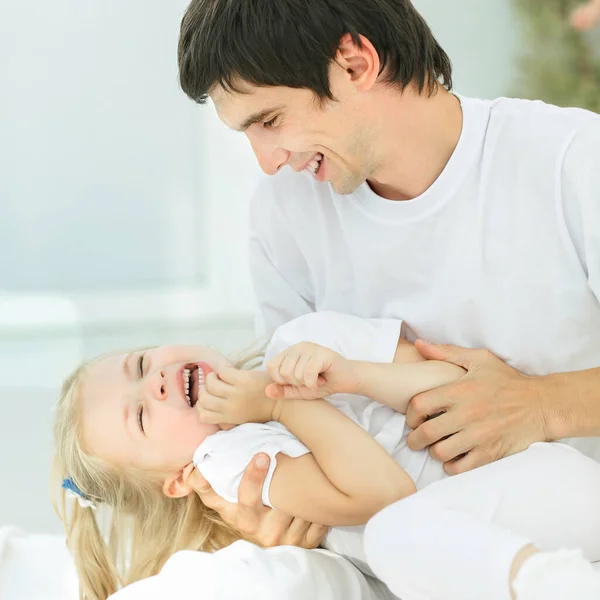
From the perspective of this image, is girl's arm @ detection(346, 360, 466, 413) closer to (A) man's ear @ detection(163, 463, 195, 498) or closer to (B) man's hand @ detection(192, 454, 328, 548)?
(B) man's hand @ detection(192, 454, 328, 548)

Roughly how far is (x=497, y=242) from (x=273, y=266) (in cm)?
56

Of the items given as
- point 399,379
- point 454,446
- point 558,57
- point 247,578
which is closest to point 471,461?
point 454,446

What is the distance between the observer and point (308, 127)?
1594 mm

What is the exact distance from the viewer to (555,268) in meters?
1.61

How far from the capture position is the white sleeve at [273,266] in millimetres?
1922

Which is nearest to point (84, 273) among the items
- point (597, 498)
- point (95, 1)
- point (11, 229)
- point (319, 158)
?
point (11, 229)

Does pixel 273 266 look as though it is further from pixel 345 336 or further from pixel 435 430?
pixel 435 430

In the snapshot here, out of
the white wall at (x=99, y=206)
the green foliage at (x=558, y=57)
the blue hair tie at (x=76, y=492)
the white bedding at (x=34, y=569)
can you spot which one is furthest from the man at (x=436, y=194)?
the green foliage at (x=558, y=57)

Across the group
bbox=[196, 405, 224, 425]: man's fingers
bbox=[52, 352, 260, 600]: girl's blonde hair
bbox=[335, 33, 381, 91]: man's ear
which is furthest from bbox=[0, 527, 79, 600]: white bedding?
bbox=[335, 33, 381, 91]: man's ear

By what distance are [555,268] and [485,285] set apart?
5.2 inches

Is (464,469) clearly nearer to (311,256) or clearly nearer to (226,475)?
(226,475)

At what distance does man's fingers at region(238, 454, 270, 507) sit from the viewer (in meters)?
1.53

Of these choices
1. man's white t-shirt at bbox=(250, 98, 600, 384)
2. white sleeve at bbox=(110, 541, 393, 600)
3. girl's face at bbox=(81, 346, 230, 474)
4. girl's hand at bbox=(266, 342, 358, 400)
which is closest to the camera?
white sleeve at bbox=(110, 541, 393, 600)

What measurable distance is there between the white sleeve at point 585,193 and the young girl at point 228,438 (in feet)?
1.06
